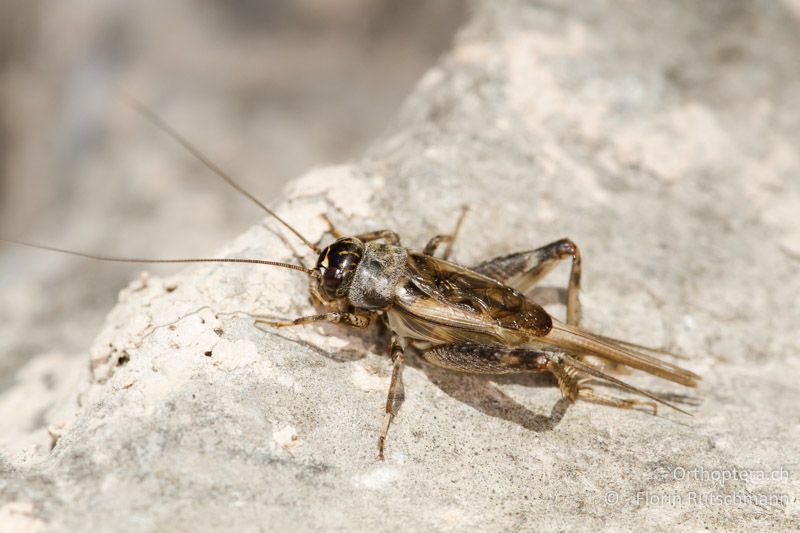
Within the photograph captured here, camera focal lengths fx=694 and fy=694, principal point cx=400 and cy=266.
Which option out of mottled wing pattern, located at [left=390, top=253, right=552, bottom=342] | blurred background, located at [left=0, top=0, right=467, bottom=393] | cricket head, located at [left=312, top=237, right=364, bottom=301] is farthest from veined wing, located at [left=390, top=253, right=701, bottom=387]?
blurred background, located at [left=0, top=0, right=467, bottom=393]

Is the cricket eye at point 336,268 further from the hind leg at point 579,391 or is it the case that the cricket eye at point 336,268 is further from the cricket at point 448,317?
the hind leg at point 579,391

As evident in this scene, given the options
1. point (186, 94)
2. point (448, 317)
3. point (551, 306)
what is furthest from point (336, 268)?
point (186, 94)

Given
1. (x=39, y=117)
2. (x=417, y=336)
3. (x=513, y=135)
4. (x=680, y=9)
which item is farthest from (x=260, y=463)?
(x=39, y=117)

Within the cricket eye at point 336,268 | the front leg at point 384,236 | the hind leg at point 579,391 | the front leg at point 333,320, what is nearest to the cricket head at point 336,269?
the cricket eye at point 336,268

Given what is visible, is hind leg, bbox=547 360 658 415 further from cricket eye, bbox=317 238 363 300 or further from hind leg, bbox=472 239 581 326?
cricket eye, bbox=317 238 363 300

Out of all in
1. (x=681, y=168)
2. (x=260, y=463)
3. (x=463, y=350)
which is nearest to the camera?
(x=260, y=463)

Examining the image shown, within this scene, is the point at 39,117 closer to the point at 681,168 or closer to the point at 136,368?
the point at 136,368
